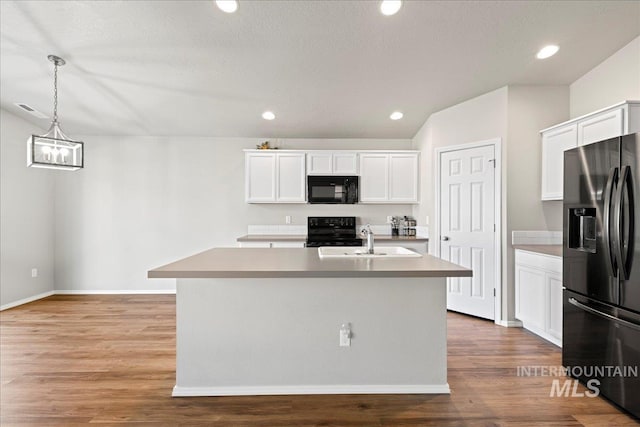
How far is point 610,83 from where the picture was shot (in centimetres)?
321

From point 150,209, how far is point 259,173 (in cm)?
191

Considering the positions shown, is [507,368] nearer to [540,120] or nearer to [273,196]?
[540,120]

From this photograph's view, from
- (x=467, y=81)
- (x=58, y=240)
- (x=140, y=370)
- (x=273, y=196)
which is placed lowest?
(x=140, y=370)

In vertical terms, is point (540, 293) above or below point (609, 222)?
below

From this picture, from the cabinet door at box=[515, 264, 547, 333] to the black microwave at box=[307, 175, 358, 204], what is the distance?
7.67ft

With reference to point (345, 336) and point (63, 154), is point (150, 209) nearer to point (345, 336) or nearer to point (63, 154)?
point (63, 154)

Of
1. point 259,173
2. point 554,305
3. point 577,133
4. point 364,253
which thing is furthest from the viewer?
point 259,173

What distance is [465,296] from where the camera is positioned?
4.09 meters

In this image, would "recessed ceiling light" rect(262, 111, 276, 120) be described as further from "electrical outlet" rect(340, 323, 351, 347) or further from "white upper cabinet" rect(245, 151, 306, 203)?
"electrical outlet" rect(340, 323, 351, 347)

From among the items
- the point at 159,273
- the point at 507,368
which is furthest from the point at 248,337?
the point at 507,368

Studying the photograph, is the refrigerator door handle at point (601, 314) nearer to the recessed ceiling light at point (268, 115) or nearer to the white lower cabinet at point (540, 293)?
the white lower cabinet at point (540, 293)

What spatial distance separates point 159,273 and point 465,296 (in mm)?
3579

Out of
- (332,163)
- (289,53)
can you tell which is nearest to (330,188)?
(332,163)

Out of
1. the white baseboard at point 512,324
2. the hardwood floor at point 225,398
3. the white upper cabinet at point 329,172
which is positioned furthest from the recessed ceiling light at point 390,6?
the white baseboard at point 512,324
